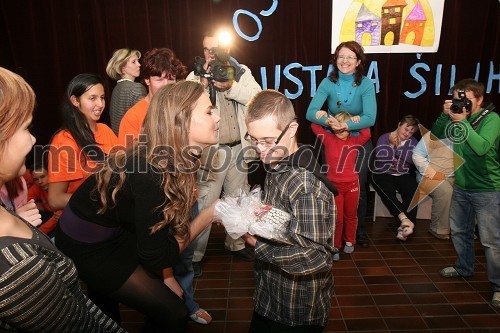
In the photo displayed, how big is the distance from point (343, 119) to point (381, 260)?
130 centimetres

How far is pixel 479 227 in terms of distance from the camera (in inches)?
107

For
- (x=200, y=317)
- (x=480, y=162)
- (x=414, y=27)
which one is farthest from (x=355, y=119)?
(x=200, y=317)

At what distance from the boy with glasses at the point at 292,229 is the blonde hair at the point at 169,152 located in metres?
0.30

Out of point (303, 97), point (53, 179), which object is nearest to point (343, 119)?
point (303, 97)

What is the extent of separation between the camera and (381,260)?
3434 millimetres

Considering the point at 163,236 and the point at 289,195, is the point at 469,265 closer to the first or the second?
the point at 289,195

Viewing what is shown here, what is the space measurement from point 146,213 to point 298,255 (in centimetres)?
60

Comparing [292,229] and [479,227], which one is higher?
[292,229]

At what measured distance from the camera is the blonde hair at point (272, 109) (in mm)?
1467

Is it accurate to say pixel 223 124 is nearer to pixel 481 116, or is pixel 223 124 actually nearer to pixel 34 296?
pixel 481 116

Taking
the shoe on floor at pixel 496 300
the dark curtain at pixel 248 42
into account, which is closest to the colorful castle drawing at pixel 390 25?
the dark curtain at pixel 248 42

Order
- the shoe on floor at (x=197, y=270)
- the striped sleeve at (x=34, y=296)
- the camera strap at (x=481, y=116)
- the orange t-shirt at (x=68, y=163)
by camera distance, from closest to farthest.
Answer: the striped sleeve at (x=34, y=296) → the orange t-shirt at (x=68, y=163) → the camera strap at (x=481, y=116) → the shoe on floor at (x=197, y=270)

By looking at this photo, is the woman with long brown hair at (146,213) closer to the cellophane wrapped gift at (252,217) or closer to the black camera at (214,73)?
the cellophane wrapped gift at (252,217)

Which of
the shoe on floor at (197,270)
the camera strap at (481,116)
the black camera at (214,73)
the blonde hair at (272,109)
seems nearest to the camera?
the blonde hair at (272,109)
